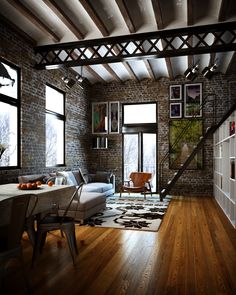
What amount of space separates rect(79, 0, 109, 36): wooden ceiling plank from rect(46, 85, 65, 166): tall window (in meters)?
2.48

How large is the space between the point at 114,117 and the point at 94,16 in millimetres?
5283

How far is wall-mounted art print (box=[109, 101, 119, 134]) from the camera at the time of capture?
10250mm

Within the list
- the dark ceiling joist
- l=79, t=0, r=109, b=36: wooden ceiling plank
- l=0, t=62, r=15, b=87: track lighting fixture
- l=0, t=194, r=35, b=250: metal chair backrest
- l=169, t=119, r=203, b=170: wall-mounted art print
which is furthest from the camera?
l=169, t=119, r=203, b=170: wall-mounted art print

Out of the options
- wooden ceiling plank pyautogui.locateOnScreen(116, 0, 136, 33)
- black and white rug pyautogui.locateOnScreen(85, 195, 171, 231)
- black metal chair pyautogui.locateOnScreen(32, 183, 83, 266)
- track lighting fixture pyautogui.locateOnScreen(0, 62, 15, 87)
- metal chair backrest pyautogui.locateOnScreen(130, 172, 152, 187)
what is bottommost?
black and white rug pyautogui.locateOnScreen(85, 195, 171, 231)

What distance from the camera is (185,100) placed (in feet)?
31.6

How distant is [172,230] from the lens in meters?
4.89

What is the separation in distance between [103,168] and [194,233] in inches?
238

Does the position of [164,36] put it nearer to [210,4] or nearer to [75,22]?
[210,4]

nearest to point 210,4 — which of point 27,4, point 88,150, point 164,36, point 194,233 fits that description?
point 164,36

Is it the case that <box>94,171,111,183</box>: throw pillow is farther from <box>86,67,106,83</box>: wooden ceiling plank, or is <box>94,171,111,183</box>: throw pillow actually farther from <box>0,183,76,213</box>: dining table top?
<box>0,183,76,213</box>: dining table top

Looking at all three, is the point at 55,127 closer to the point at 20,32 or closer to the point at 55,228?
the point at 20,32

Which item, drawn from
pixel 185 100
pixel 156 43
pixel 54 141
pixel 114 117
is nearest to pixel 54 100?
pixel 54 141

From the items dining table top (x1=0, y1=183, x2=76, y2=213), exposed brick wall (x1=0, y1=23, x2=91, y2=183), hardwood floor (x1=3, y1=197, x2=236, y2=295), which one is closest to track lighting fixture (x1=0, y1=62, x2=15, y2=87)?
dining table top (x1=0, y1=183, x2=76, y2=213)

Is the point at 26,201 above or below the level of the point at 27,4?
below
